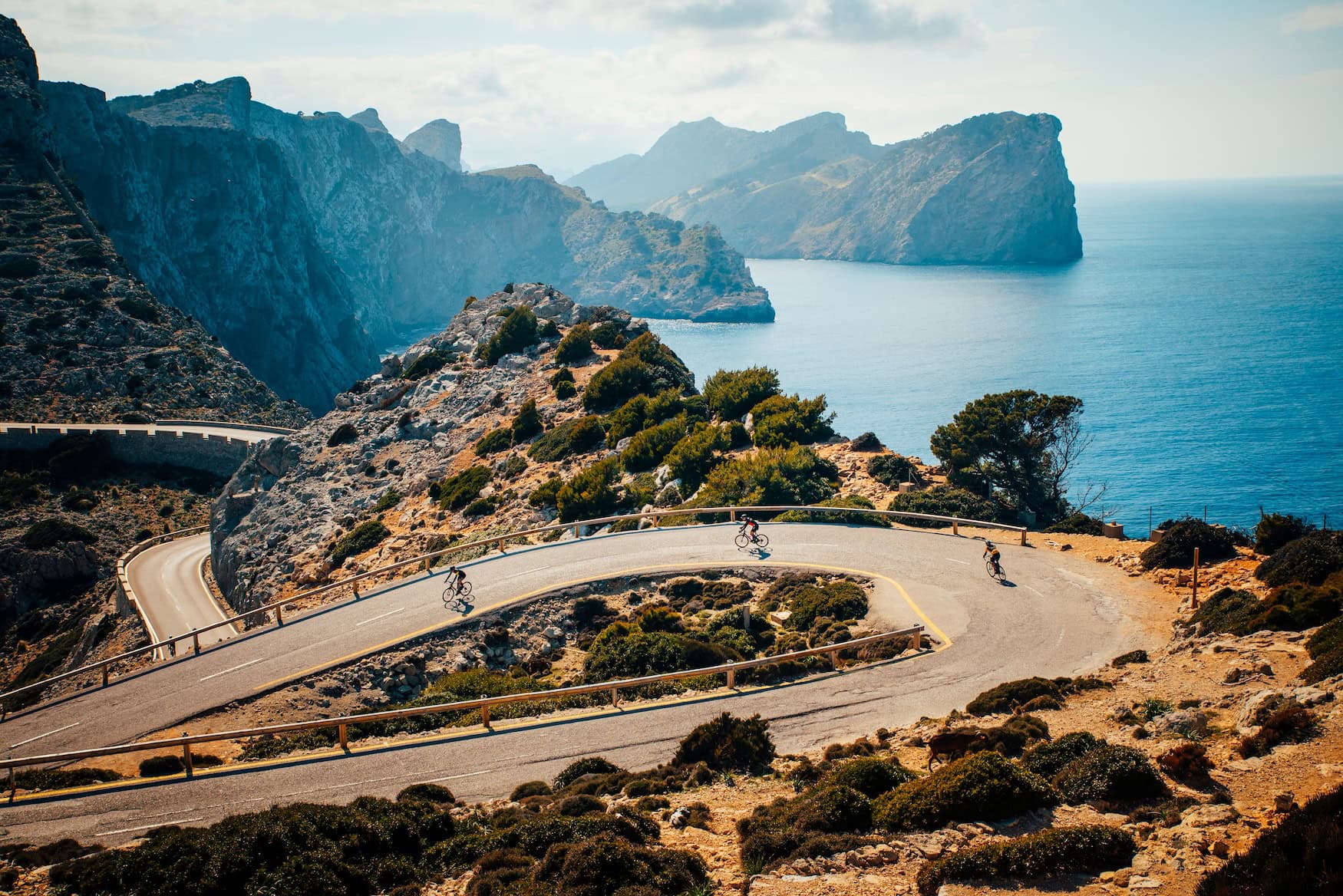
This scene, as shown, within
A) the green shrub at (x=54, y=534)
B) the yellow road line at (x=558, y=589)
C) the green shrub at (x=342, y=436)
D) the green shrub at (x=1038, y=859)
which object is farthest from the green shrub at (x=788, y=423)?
the green shrub at (x=54, y=534)

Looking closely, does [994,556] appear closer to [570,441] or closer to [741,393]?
[741,393]

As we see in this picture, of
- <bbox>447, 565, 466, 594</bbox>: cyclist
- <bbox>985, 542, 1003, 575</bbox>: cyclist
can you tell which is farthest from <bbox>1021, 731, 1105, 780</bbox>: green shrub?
<bbox>447, 565, 466, 594</bbox>: cyclist

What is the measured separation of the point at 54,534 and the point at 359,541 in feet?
101

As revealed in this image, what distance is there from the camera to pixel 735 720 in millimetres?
19922

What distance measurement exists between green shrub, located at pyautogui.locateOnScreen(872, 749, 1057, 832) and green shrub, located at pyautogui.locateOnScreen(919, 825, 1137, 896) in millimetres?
1643

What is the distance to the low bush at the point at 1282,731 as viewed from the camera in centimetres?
1493

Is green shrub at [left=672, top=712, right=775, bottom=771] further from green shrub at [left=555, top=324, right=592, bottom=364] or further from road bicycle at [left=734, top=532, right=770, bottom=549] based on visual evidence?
green shrub at [left=555, top=324, right=592, bottom=364]

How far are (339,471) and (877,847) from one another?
5440 cm

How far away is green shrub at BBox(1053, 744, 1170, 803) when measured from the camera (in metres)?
14.4

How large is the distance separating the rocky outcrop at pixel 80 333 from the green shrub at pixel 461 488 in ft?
148

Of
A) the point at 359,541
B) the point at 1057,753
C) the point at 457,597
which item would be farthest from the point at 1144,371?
the point at 1057,753

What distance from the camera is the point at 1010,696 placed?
21.4m

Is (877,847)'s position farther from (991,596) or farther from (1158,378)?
(1158,378)

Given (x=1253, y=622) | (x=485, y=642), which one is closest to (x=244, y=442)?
(x=485, y=642)
